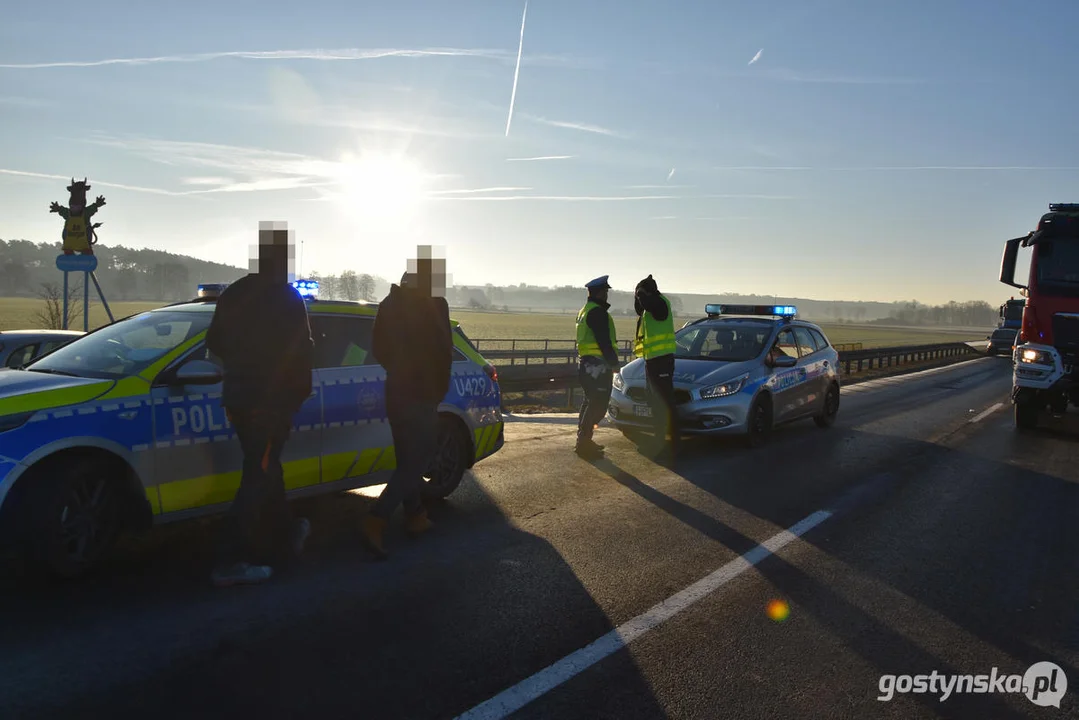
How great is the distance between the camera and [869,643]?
13.3ft

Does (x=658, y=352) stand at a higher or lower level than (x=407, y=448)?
higher

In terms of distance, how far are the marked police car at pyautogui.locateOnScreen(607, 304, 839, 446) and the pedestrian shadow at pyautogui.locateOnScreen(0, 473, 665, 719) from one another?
4831 millimetres

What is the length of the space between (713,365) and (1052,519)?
4.30m

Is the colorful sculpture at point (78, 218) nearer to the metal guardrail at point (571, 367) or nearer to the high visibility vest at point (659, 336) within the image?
the metal guardrail at point (571, 367)

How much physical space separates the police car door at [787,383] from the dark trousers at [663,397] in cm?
165

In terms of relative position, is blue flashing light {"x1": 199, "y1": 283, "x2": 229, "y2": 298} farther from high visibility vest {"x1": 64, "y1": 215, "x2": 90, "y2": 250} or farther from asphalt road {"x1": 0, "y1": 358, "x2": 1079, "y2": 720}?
high visibility vest {"x1": 64, "y1": 215, "x2": 90, "y2": 250}

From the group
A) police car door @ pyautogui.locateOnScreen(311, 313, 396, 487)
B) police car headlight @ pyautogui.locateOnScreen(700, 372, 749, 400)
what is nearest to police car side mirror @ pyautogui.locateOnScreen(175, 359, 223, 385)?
police car door @ pyautogui.locateOnScreen(311, 313, 396, 487)

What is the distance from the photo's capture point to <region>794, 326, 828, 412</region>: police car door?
459 inches

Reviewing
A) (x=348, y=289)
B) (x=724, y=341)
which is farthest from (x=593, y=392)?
(x=348, y=289)

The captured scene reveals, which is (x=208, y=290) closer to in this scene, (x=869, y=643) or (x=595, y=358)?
(x=595, y=358)

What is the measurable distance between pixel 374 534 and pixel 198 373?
1.47m

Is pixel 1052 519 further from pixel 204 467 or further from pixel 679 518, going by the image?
pixel 204 467

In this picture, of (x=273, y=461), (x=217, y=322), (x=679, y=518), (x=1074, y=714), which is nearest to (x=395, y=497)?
(x=273, y=461)

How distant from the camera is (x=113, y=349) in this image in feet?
17.1
